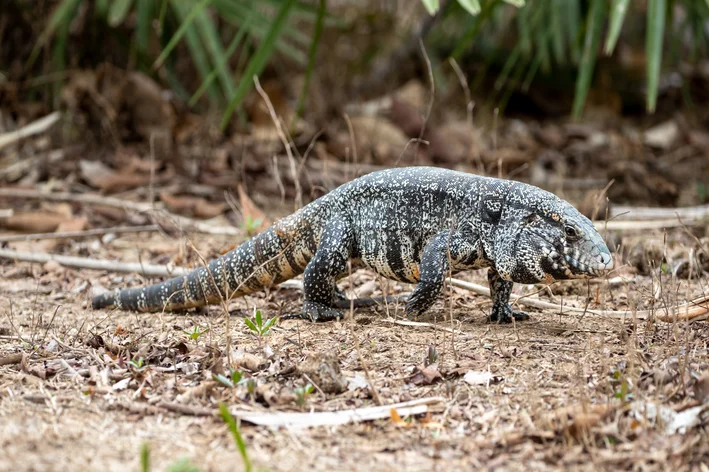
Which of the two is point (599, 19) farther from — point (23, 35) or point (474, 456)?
point (23, 35)

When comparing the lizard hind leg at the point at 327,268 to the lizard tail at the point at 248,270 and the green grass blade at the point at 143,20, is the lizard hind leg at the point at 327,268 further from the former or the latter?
the green grass blade at the point at 143,20

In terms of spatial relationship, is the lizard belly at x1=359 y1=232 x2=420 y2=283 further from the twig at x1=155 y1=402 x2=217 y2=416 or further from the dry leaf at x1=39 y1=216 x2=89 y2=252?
the dry leaf at x1=39 y1=216 x2=89 y2=252

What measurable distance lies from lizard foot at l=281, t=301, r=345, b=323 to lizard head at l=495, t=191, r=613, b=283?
1.03m

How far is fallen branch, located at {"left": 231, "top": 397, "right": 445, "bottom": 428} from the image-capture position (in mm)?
3299

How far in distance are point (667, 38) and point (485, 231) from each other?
31.6 feet

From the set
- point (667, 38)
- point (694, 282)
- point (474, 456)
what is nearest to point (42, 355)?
point (474, 456)

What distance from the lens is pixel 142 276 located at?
5754 mm

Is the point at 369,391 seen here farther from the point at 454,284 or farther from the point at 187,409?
the point at 454,284

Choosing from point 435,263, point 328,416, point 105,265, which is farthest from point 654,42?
point 105,265

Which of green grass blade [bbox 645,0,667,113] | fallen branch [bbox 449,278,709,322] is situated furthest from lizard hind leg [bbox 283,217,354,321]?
green grass blade [bbox 645,0,667,113]

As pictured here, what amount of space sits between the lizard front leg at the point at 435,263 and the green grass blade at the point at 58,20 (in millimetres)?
5311

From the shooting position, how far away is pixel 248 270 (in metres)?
4.99

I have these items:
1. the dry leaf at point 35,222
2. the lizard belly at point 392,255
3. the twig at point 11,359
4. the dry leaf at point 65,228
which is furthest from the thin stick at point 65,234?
the twig at point 11,359

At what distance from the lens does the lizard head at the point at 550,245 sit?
4086 mm
